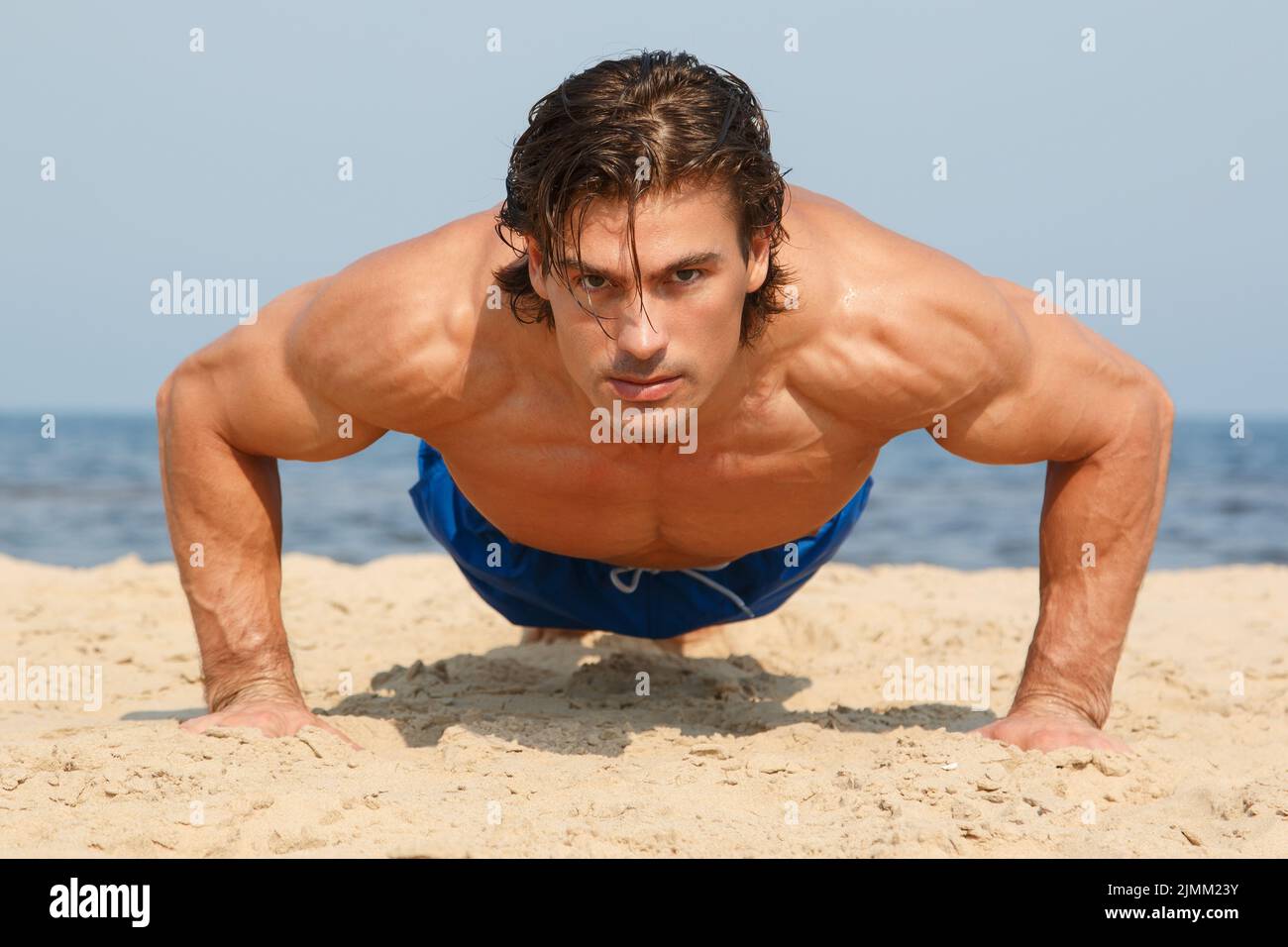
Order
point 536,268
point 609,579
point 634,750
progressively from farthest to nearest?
1. point 609,579
2. point 634,750
3. point 536,268

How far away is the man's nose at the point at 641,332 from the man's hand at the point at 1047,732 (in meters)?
1.23

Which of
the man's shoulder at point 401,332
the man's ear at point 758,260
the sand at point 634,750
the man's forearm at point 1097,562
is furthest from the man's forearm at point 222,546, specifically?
the man's forearm at point 1097,562

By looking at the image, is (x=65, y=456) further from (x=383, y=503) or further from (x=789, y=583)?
(x=789, y=583)

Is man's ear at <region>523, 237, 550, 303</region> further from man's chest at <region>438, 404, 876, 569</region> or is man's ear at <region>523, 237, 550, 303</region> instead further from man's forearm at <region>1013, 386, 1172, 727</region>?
man's forearm at <region>1013, 386, 1172, 727</region>

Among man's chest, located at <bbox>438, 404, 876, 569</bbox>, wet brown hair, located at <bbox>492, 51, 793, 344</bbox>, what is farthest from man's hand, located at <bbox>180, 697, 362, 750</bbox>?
wet brown hair, located at <bbox>492, 51, 793, 344</bbox>

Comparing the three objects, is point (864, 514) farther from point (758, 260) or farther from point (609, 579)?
point (758, 260)

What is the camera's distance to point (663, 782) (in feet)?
9.25

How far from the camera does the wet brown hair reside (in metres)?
2.67

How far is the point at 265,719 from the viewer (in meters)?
3.20

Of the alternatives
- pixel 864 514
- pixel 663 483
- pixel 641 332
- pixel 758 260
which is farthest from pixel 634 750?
pixel 864 514

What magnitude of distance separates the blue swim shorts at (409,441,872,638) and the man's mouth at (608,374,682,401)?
1123 millimetres

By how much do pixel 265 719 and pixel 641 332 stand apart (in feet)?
4.45

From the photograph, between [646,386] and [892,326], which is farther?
[892,326]

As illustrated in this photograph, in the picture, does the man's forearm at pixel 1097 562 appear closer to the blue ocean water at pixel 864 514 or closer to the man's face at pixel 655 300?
the man's face at pixel 655 300
